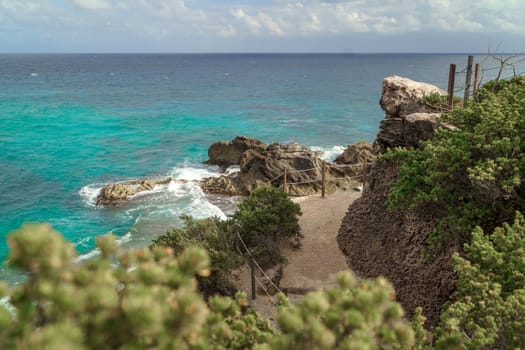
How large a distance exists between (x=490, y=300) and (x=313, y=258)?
25.6ft

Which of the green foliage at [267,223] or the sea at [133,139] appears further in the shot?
the sea at [133,139]

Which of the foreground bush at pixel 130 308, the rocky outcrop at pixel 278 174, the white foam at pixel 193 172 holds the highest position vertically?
the foreground bush at pixel 130 308

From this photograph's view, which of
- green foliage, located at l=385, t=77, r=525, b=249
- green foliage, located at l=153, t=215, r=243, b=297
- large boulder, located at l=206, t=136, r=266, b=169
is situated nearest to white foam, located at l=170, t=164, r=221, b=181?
large boulder, located at l=206, t=136, r=266, b=169

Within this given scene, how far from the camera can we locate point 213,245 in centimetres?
1234

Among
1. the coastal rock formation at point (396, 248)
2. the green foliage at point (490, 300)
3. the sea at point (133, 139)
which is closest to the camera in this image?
the green foliage at point (490, 300)

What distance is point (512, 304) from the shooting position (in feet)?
19.5

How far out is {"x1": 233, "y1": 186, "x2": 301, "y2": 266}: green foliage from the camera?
13.2 metres

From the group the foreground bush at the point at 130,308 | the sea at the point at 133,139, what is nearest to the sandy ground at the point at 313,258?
the sea at the point at 133,139

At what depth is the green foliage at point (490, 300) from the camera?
569 cm

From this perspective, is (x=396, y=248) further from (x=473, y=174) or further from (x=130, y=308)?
(x=130, y=308)

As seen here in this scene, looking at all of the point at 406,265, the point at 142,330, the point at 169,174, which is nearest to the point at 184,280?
the point at 142,330

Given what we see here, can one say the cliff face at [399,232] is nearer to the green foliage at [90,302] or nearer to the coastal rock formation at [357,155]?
the green foliage at [90,302]

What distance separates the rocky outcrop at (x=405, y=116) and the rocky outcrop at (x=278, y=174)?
7.95 metres

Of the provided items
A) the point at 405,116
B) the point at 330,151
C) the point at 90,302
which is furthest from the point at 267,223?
the point at 330,151
